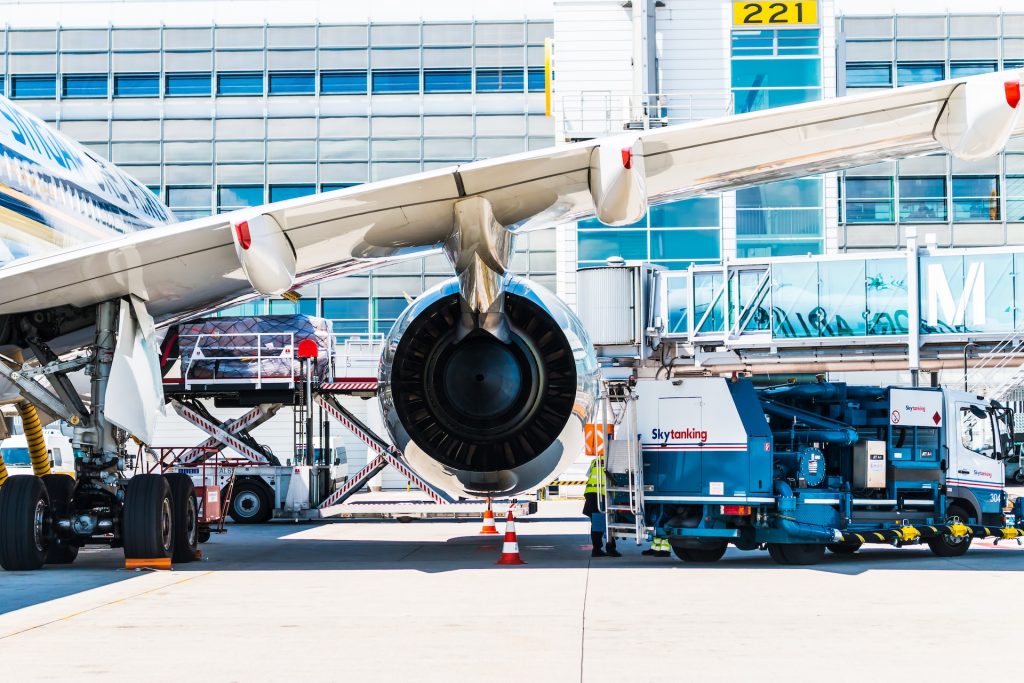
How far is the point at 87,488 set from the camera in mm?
13297

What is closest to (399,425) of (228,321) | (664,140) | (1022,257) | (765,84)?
(664,140)

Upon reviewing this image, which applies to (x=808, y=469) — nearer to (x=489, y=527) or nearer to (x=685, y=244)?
(x=489, y=527)

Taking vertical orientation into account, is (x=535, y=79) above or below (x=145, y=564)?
above

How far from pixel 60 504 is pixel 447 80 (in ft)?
89.7

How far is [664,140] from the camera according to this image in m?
9.42

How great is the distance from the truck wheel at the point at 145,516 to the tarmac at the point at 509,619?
300 millimetres

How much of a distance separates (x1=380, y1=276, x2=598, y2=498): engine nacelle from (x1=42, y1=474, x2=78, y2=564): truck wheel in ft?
17.2

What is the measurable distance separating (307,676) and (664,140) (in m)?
4.75

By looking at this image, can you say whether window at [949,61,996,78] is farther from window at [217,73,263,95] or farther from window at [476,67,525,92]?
window at [217,73,263,95]

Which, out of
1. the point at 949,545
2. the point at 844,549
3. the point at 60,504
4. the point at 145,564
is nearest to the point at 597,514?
the point at 844,549

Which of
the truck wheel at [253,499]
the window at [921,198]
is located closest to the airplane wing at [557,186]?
the truck wheel at [253,499]

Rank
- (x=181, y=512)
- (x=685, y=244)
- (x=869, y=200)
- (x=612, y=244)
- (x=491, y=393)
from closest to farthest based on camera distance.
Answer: (x=491, y=393) → (x=181, y=512) → (x=685, y=244) → (x=612, y=244) → (x=869, y=200)

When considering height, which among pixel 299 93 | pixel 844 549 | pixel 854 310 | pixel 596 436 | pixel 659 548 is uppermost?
pixel 299 93

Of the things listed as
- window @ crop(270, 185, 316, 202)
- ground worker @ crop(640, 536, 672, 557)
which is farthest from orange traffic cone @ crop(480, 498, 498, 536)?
window @ crop(270, 185, 316, 202)
